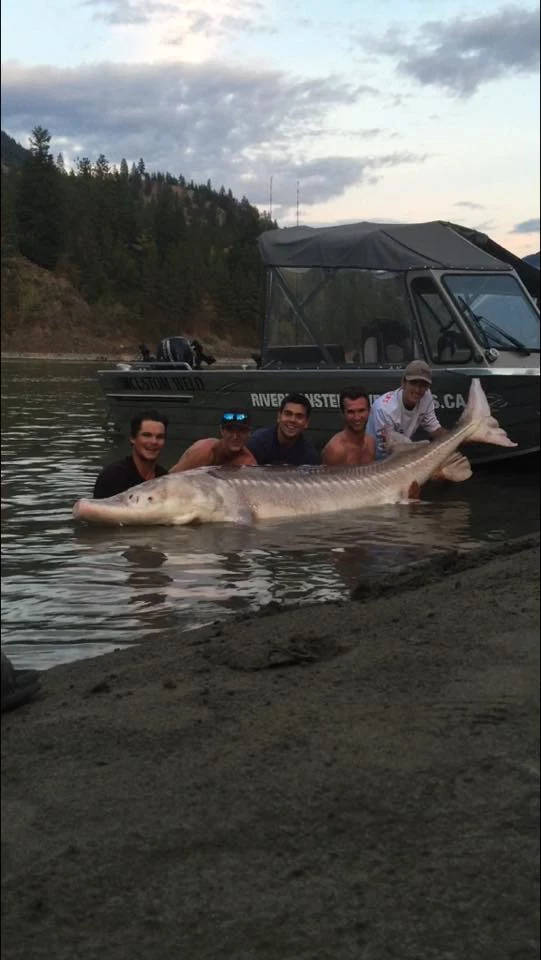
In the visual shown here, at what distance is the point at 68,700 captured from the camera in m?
3.29

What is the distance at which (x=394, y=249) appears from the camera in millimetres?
11625

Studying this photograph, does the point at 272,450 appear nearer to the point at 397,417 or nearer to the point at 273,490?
the point at 273,490

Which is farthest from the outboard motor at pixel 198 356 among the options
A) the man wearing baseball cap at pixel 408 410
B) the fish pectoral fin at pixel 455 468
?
the fish pectoral fin at pixel 455 468

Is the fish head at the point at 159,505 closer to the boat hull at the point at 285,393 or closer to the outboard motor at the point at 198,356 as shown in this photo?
the boat hull at the point at 285,393

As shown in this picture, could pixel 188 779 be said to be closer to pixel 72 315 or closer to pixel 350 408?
pixel 350 408

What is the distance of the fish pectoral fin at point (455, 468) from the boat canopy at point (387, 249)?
2.62 metres

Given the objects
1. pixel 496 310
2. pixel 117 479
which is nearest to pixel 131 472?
pixel 117 479

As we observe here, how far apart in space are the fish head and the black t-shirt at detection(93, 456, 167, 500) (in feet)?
1.02

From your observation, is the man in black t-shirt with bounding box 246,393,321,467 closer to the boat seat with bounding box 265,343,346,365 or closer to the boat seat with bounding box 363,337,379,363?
the boat seat with bounding box 363,337,379,363

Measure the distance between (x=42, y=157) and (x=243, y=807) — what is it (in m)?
111

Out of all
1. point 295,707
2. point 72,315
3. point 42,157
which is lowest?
point 295,707

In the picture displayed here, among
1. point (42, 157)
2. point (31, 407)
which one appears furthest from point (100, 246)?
point (31, 407)

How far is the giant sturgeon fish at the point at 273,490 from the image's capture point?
803 centimetres

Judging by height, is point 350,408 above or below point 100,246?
below
